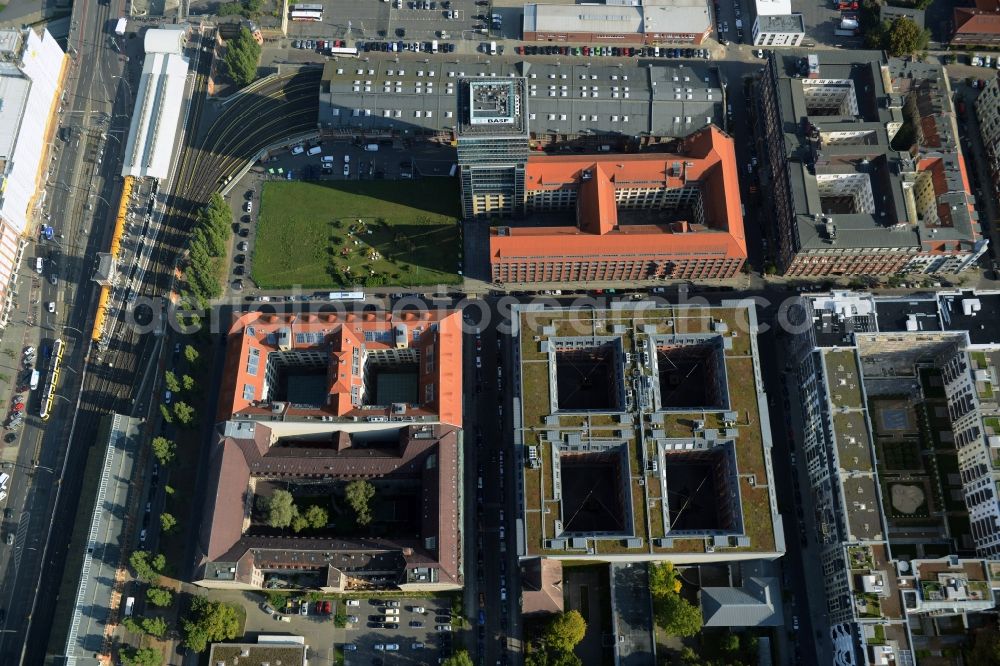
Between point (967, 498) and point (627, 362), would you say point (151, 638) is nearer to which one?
point (627, 362)

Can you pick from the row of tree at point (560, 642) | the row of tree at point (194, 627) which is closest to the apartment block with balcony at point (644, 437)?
the row of tree at point (560, 642)

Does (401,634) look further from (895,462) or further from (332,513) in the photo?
(895,462)

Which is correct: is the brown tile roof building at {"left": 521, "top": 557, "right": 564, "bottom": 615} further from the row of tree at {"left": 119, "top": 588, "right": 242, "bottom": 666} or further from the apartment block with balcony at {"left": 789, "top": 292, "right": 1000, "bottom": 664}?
the row of tree at {"left": 119, "top": 588, "right": 242, "bottom": 666}

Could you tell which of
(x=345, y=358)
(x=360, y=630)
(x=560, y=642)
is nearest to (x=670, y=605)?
(x=560, y=642)

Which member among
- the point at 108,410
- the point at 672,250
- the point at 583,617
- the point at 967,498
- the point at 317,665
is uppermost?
the point at 672,250

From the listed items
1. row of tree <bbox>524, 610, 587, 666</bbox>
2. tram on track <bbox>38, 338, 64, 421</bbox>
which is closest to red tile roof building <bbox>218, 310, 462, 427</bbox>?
row of tree <bbox>524, 610, 587, 666</bbox>

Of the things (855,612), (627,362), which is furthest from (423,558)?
(855,612)
